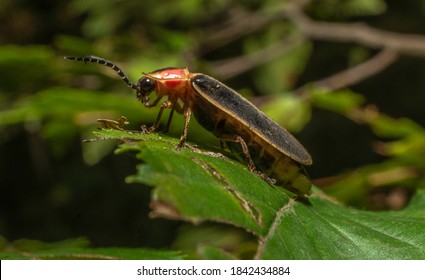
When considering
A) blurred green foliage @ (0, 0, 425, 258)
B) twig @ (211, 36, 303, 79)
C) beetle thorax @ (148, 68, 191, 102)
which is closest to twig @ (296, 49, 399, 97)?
blurred green foliage @ (0, 0, 425, 258)

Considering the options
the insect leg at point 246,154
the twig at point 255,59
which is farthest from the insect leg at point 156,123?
the twig at point 255,59

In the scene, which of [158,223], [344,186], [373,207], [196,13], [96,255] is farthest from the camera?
[158,223]

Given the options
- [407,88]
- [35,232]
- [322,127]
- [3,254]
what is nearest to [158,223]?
[35,232]

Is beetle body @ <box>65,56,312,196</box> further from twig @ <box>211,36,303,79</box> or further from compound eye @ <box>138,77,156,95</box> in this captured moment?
twig @ <box>211,36,303,79</box>

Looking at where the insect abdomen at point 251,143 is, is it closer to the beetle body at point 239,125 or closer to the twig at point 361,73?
the beetle body at point 239,125

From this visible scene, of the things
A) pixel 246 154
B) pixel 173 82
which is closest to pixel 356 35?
pixel 173 82

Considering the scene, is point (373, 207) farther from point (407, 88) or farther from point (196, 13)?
point (407, 88)

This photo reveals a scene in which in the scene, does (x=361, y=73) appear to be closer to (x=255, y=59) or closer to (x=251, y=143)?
(x=255, y=59)

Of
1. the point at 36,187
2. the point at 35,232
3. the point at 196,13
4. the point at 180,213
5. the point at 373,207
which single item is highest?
the point at 196,13

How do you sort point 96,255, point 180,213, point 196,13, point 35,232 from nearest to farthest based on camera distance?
1. point 180,213
2. point 96,255
3. point 196,13
4. point 35,232
